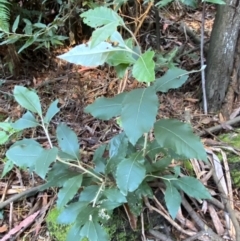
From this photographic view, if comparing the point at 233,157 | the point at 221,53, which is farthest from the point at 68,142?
the point at 221,53

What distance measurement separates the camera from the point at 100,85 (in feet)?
6.82

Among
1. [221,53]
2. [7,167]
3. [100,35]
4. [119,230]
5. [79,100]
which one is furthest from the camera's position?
[79,100]

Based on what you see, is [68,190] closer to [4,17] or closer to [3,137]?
[3,137]

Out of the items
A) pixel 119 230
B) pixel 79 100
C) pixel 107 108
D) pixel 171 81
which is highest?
pixel 171 81

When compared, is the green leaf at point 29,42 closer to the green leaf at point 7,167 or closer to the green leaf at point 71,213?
the green leaf at point 7,167

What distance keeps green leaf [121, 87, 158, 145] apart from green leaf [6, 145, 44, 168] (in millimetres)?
382

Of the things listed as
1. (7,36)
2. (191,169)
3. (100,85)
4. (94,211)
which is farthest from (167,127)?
(7,36)

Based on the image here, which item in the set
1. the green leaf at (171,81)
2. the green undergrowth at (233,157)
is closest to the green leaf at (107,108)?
the green leaf at (171,81)

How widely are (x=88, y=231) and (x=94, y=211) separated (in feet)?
0.22

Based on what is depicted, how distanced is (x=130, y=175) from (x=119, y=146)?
0.70 ft

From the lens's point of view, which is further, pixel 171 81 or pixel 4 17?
pixel 4 17

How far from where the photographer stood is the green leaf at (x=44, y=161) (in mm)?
1046

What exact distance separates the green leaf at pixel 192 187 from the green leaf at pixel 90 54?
1.56 ft

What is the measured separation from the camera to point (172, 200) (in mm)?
1142
